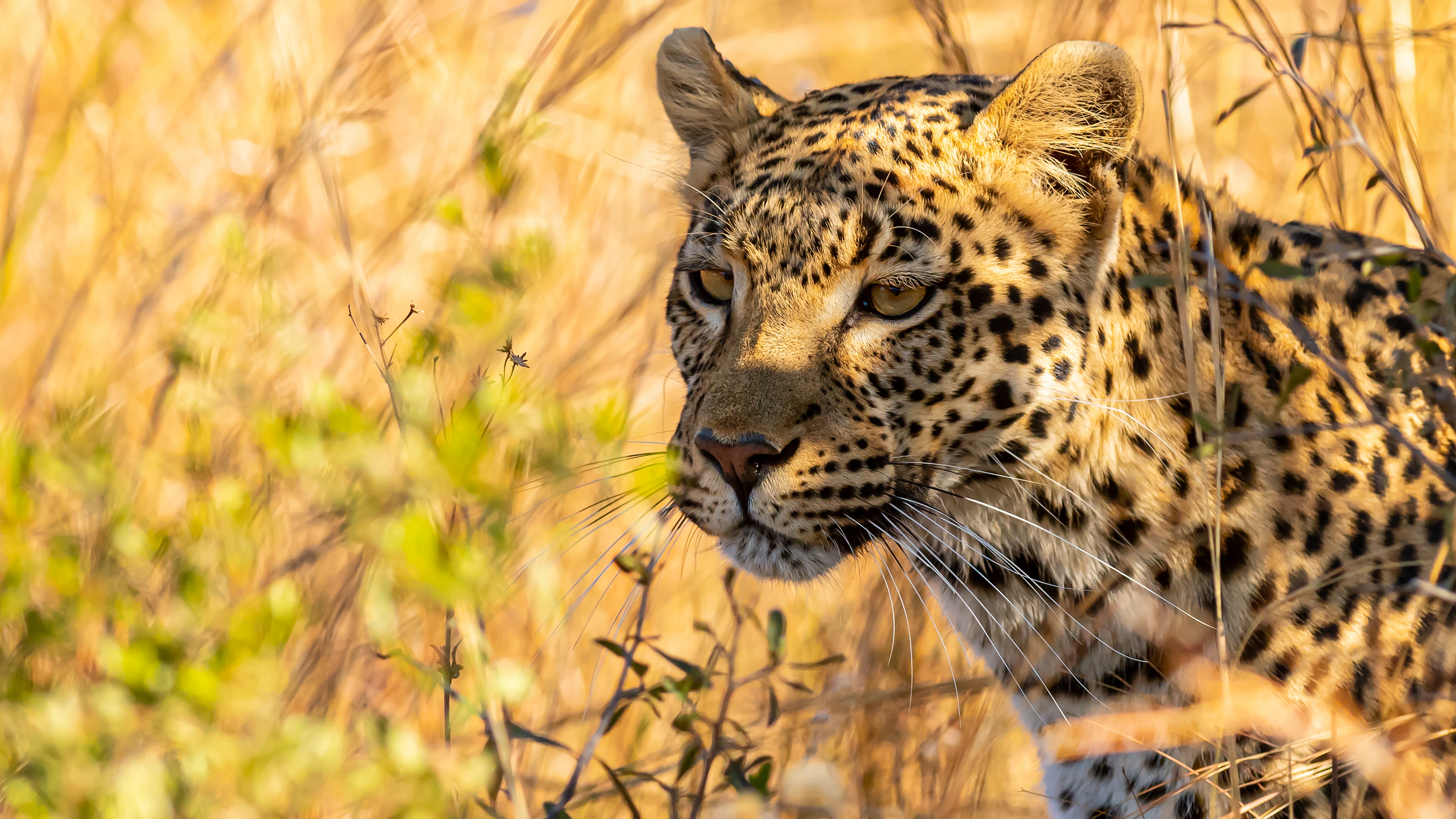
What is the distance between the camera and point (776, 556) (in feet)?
8.86

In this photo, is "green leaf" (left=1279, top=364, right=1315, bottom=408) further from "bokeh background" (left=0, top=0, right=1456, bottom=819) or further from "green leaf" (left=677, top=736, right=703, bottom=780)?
"green leaf" (left=677, top=736, right=703, bottom=780)

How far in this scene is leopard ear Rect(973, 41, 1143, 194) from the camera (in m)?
2.66

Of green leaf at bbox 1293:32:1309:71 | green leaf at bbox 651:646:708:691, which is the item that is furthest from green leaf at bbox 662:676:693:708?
green leaf at bbox 1293:32:1309:71

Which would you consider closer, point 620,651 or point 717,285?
point 620,651

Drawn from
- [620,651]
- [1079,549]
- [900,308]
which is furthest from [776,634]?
[900,308]

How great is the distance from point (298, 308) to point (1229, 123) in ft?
14.4

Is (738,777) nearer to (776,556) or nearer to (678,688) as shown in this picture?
(678,688)

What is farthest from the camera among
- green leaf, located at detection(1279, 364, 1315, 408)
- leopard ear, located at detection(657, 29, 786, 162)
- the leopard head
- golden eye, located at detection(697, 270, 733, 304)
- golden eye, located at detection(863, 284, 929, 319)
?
leopard ear, located at detection(657, 29, 786, 162)

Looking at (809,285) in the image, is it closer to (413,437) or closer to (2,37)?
(413,437)

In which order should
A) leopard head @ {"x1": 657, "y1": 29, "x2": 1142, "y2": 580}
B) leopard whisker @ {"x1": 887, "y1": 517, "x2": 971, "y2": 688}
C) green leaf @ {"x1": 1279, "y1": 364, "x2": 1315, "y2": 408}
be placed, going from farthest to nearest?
leopard head @ {"x1": 657, "y1": 29, "x2": 1142, "y2": 580}
leopard whisker @ {"x1": 887, "y1": 517, "x2": 971, "y2": 688}
green leaf @ {"x1": 1279, "y1": 364, "x2": 1315, "y2": 408}

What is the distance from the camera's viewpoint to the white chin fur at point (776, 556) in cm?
269

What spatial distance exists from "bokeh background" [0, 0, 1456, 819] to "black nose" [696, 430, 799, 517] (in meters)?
0.14

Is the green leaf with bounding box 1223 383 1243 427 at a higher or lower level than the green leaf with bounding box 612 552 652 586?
higher

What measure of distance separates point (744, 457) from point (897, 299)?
20.8 inches
